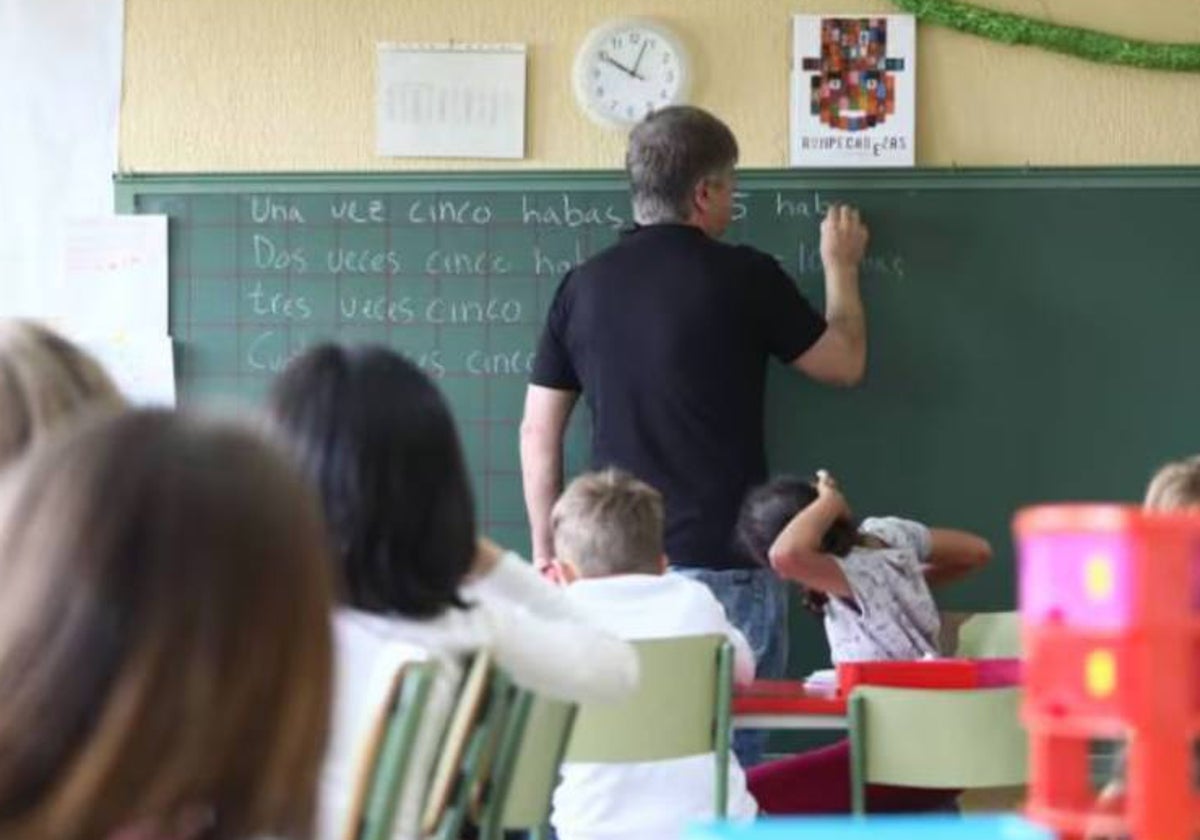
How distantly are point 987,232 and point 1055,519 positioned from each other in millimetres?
3722

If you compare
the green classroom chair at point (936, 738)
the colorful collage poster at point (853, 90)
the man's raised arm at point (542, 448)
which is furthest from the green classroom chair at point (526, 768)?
the colorful collage poster at point (853, 90)

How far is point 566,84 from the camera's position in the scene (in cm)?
493

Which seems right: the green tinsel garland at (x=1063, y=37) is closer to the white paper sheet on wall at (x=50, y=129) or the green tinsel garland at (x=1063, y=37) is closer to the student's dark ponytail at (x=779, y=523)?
the student's dark ponytail at (x=779, y=523)

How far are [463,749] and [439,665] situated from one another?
0.14 m

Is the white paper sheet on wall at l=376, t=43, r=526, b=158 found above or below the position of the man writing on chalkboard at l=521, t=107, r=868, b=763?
above

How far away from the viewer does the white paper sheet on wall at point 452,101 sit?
16.1 feet

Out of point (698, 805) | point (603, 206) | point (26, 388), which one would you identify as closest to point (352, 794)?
point (26, 388)

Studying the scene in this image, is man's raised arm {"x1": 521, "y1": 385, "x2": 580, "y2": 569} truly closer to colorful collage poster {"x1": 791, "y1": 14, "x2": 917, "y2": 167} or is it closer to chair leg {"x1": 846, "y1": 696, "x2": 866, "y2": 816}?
colorful collage poster {"x1": 791, "y1": 14, "x2": 917, "y2": 167}

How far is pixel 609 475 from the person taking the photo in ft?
11.8

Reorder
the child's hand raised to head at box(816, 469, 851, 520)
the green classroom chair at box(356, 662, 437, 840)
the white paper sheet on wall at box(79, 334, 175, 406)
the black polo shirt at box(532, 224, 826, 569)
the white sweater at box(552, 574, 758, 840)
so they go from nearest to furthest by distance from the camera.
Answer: the green classroom chair at box(356, 662, 437, 840)
the white sweater at box(552, 574, 758, 840)
the child's hand raised to head at box(816, 469, 851, 520)
the black polo shirt at box(532, 224, 826, 569)
the white paper sheet on wall at box(79, 334, 175, 406)

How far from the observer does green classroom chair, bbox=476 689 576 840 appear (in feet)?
7.83

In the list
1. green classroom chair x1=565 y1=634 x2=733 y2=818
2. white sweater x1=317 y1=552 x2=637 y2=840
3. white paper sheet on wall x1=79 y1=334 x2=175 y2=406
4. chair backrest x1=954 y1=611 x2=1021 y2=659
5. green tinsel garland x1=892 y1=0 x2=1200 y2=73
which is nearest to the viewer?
white sweater x1=317 y1=552 x2=637 y2=840

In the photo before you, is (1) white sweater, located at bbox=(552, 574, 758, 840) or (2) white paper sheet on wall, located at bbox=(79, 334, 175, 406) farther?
(2) white paper sheet on wall, located at bbox=(79, 334, 175, 406)

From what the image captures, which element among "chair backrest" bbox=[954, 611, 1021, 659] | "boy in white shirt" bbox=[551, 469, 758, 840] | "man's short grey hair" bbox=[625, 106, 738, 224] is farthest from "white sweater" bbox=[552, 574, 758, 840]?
"man's short grey hair" bbox=[625, 106, 738, 224]
